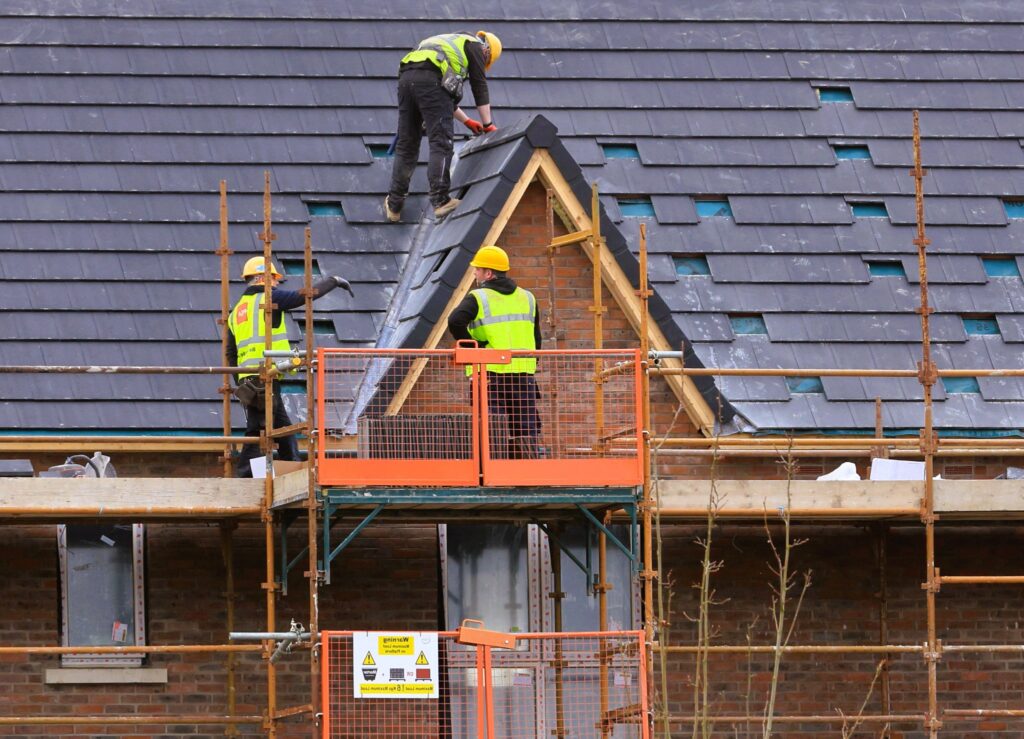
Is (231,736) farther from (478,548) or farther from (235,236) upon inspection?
(235,236)

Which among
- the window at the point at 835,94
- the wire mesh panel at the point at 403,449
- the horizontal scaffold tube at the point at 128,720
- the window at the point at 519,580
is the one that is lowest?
the horizontal scaffold tube at the point at 128,720

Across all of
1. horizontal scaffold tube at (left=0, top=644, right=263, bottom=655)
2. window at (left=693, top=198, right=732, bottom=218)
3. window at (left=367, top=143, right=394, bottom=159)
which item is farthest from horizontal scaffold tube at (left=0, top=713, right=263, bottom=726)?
window at (left=693, top=198, right=732, bottom=218)

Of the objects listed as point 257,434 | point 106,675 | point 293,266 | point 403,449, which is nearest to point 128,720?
point 106,675

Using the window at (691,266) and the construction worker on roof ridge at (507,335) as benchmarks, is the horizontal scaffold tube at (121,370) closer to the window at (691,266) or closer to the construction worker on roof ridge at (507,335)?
the construction worker on roof ridge at (507,335)

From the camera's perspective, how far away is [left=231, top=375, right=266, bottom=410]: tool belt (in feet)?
51.2

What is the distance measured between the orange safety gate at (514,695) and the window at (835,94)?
20.2ft

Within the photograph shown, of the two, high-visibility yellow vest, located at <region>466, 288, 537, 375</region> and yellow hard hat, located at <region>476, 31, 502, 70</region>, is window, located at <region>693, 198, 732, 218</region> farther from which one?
high-visibility yellow vest, located at <region>466, 288, 537, 375</region>

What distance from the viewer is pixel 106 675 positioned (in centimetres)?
1625

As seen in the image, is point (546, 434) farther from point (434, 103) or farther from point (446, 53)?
point (446, 53)

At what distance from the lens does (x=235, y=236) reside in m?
18.0

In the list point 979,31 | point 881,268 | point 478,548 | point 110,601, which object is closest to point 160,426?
point 110,601

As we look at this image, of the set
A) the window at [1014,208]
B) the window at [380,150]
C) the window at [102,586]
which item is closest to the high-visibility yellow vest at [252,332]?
the window at [102,586]

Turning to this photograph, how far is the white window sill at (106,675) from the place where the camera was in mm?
16203

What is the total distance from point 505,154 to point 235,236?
2292 millimetres
